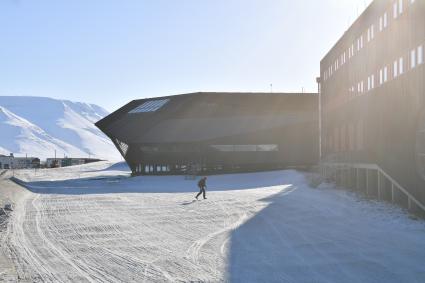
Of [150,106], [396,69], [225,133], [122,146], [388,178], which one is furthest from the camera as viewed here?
[150,106]

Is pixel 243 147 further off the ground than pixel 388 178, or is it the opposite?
pixel 243 147

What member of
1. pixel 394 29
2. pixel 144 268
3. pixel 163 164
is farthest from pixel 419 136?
pixel 163 164

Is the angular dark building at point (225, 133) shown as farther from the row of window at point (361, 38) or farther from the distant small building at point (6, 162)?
the distant small building at point (6, 162)

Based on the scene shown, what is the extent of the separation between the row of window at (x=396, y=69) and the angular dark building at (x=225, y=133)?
20009 mm

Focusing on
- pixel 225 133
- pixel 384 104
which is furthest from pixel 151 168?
pixel 384 104

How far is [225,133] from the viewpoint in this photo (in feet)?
194

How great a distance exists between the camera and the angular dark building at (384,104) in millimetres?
26266

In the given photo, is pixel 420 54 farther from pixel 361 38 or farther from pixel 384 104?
pixel 361 38

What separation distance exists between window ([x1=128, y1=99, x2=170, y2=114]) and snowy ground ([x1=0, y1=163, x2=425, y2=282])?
3688cm

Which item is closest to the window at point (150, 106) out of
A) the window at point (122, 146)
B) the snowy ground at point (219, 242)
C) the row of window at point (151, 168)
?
the window at point (122, 146)

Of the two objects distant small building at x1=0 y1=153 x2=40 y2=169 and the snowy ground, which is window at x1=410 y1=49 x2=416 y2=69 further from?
distant small building at x1=0 y1=153 x2=40 y2=169

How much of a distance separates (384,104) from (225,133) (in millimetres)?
28035

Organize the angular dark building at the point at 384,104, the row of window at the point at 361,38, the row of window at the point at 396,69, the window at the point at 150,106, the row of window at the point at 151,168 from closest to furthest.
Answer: the angular dark building at the point at 384,104 → the row of window at the point at 396,69 → the row of window at the point at 361,38 → the row of window at the point at 151,168 → the window at the point at 150,106

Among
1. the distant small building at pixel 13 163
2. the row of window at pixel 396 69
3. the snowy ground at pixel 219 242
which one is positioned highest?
the row of window at pixel 396 69
